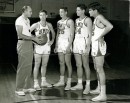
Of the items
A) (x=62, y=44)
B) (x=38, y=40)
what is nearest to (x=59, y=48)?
(x=62, y=44)

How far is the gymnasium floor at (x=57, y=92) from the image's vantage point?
426 cm

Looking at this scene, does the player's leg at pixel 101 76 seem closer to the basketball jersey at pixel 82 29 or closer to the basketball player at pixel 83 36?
the basketball player at pixel 83 36

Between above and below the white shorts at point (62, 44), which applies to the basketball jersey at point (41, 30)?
above

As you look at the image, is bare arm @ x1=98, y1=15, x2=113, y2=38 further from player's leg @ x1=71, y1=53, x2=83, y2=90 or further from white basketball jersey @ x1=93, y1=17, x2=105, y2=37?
player's leg @ x1=71, y1=53, x2=83, y2=90

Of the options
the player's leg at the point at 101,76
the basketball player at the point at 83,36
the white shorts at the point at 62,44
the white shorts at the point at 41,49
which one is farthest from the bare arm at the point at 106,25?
the white shorts at the point at 41,49

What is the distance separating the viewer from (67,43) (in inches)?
198

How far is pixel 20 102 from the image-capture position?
13.5 feet

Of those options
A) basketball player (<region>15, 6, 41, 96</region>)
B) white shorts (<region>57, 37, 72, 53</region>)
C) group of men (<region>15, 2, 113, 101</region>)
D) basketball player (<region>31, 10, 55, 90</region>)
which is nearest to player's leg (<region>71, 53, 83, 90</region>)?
group of men (<region>15, 2, 113, 101</region>)

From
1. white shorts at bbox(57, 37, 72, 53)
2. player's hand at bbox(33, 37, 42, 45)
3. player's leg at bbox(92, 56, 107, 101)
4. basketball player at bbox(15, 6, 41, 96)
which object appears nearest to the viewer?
player's leg at bbox(92, 56, 107, 101)

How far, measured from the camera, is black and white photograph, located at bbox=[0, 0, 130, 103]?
4.28 metres

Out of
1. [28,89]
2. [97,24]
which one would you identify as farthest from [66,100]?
[97,24]

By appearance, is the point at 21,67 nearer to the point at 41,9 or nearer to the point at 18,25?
the point at 18,25

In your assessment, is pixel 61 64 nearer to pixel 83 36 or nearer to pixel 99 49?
pixel 83 36

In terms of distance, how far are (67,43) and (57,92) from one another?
0.86m
